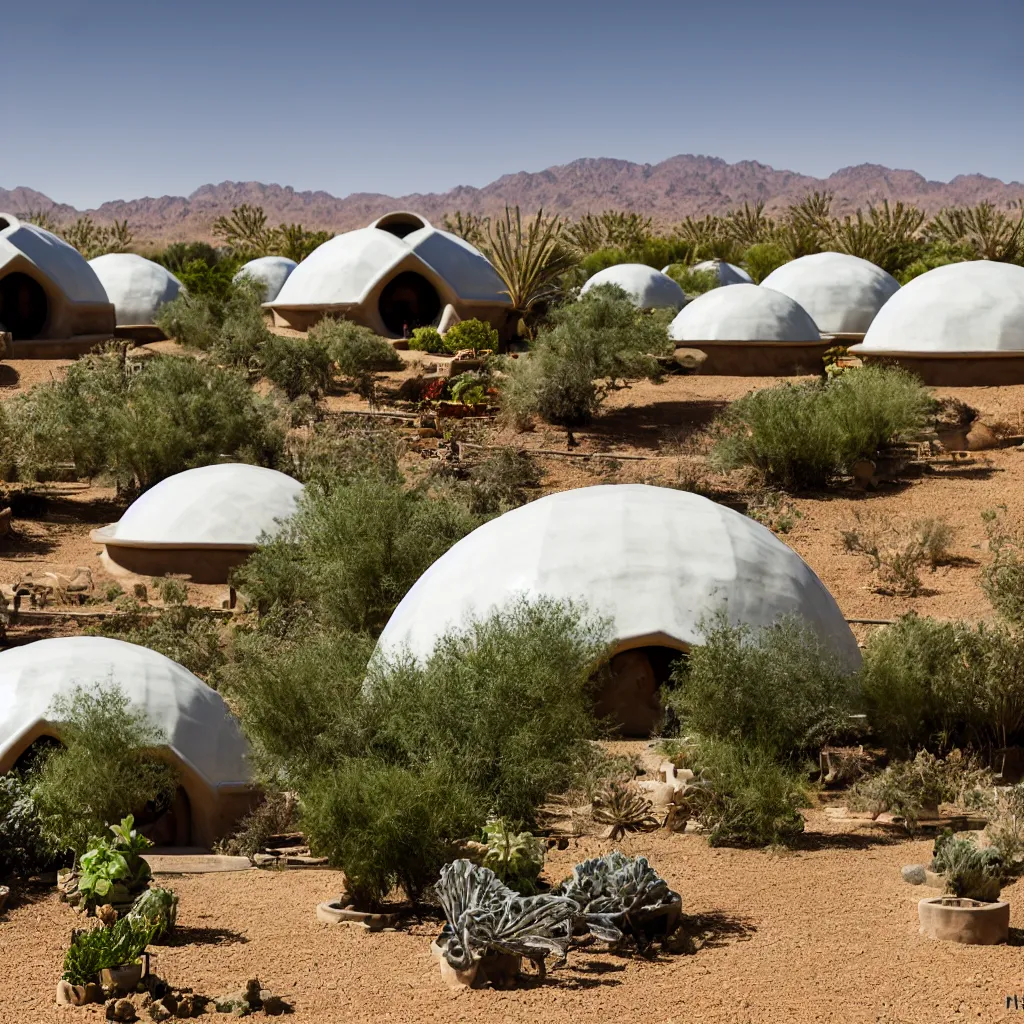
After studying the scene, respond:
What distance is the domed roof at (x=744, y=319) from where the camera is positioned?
30.5m

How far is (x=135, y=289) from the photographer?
1529 inches

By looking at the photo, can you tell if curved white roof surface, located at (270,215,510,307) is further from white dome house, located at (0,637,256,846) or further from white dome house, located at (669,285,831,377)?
white dome house, located at (0,637,256,846)

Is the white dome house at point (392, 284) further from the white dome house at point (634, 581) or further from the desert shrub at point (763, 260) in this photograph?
the white dome house at point (634, 581)

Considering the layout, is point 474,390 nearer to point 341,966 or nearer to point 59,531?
point 59,531

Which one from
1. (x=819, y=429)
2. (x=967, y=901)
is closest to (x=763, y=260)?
(x=819, y=429)

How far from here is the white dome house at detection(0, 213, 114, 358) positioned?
33219 millimetres

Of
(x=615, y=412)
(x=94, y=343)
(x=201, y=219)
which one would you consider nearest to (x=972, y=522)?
(x=615, y=412)

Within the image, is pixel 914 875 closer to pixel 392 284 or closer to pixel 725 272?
pixel 392 284

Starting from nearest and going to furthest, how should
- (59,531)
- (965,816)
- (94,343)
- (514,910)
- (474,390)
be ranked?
1. (514,910)
2. (965,816)
3. (59,531)
4. (474,390)
5. (94,343)

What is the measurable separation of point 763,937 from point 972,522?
1393 centimetres

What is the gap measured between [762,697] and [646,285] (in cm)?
2895

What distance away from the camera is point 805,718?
11.6 m

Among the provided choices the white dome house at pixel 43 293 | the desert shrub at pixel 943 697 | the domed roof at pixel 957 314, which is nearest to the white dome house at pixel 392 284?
the white dome house at pixel 43 293

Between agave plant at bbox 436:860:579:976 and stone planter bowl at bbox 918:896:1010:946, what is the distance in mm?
1840
